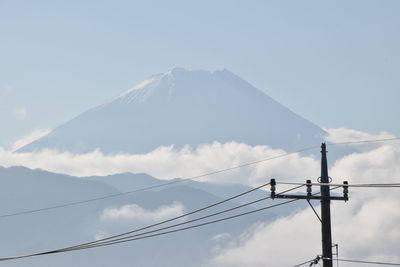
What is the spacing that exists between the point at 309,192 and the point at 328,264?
3.11m

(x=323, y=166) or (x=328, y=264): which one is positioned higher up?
(x=323, y=166)

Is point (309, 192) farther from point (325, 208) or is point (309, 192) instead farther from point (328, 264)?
point (328, 264)

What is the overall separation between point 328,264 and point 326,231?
1.38 meters

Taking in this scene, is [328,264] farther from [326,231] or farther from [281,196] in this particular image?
[281,196]

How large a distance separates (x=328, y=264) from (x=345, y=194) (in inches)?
118

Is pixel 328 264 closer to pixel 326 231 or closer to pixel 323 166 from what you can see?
pixel 326 231

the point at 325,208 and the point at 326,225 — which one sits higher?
the point at 325,208

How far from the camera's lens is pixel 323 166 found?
111 ft

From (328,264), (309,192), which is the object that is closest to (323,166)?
(309,192)

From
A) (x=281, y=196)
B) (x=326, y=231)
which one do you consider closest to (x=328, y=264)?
(x=326, y=231)

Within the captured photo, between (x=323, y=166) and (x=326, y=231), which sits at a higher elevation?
(x=323, y=166)

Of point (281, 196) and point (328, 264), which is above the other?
point (281, 196)

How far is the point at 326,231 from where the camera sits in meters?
32.5

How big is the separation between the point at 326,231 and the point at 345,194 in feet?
5.73
